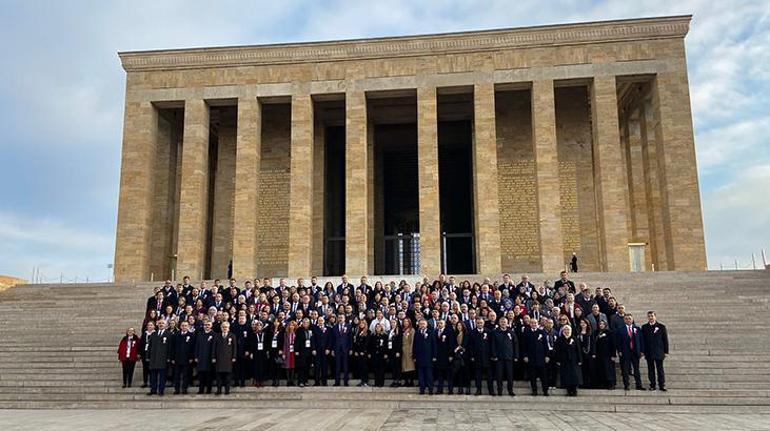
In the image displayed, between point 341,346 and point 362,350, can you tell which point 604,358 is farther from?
point 341,346

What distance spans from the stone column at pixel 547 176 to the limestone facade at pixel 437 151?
0.14ft

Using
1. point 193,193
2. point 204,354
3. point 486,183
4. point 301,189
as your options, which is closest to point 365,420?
point 204,354

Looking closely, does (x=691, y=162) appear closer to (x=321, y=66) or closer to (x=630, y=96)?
(x=630, y=96)

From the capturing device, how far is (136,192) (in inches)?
929

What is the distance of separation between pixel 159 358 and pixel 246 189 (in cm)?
1334

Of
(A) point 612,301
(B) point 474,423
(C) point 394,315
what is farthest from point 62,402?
(A) point 612,301

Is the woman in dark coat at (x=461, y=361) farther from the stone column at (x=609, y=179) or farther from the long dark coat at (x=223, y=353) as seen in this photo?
the stone column at (x=609, y=179)

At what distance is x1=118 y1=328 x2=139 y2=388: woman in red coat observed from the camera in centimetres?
1106

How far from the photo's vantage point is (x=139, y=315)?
49.9 ft

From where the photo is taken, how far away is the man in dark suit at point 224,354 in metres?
10.5

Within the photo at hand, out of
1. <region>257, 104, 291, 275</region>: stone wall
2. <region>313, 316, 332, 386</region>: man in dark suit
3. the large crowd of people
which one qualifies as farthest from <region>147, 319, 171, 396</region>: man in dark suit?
<region>257, 104, 291, 275</region>: stone wall

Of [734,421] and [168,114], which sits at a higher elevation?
[168,114]

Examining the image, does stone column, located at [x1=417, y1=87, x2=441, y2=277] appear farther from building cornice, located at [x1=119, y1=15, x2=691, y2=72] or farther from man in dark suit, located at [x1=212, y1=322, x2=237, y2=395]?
man in dark suit, located at [x1=212, y1=322, x2=237, y2=395]

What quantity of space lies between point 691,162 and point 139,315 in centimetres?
1852
